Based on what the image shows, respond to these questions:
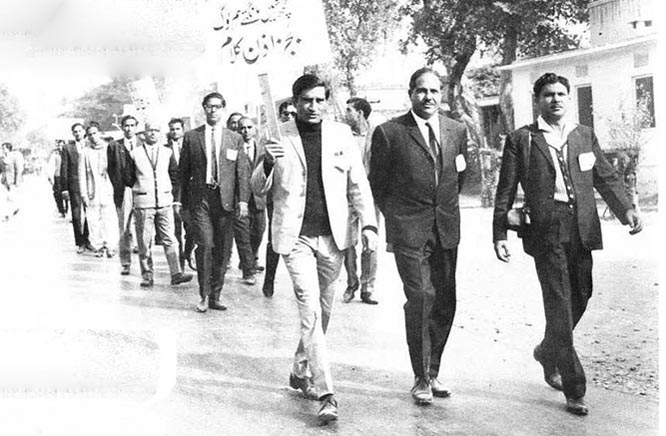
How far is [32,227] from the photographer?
49.2 ft

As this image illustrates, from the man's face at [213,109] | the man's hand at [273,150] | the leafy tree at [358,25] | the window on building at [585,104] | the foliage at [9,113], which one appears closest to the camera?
the man's hand at [273,150]

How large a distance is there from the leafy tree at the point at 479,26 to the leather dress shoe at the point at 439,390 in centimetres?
1174

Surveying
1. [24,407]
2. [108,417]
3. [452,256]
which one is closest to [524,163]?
[452,256]

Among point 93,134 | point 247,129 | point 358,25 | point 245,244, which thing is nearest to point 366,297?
point 245,244

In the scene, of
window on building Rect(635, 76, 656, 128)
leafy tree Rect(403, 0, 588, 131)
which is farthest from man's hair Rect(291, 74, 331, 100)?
leafy tree Rect(403, 0, 588, 131)

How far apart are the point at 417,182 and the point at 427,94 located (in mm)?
445

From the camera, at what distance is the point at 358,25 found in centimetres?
1535

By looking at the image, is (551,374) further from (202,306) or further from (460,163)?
(202,306)

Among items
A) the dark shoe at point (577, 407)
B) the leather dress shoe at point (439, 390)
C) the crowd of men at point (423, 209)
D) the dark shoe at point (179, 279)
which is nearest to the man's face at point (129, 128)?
the dark shoe at point (179, 279)

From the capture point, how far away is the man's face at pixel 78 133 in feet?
33.3

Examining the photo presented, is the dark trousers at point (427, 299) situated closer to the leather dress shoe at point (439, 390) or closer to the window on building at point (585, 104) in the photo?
the leather dress shoe at point (439, 390)

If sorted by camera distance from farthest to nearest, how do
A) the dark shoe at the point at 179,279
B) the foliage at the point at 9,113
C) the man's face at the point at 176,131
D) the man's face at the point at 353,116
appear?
the man's face at the point at 176,131 < the dark shoe at the point at 179,279 < the man's face at the point at 353,116 < the foliage at the point at 9,113

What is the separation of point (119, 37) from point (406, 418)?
8.55ft

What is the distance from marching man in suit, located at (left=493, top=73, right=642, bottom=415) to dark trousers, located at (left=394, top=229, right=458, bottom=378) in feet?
1.48
